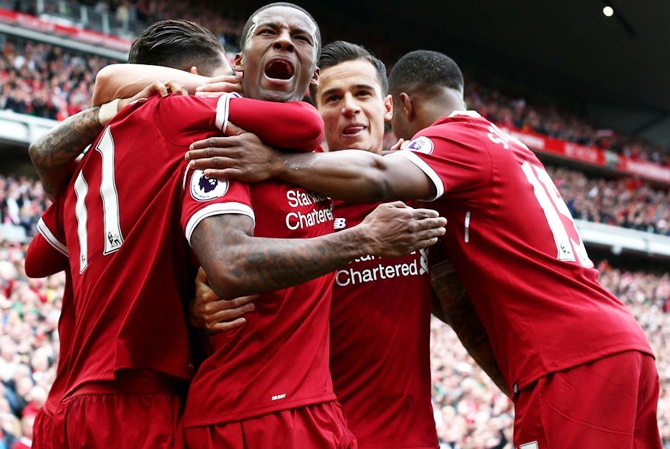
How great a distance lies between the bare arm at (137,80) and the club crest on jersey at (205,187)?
0.49 m

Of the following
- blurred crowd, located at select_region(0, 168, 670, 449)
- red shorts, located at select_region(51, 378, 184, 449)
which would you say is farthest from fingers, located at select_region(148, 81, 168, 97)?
blurred crowd, located at select_region(0, 168, 670, 449)

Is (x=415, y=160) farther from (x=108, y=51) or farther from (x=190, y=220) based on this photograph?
(x=108, y=51)

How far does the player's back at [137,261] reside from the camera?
2861 mm

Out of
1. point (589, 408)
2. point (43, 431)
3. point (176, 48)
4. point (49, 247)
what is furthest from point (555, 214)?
point (43, 431)

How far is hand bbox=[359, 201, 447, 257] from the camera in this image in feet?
9.48

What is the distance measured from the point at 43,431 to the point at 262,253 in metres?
1.06

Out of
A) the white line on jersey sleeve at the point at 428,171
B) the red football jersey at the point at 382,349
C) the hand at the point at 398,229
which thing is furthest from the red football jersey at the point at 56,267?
the white line on jersey sleeve at the point at 428,171

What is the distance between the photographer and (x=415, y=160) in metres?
3.46

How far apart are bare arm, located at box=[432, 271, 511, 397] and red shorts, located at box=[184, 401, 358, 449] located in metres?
1.43

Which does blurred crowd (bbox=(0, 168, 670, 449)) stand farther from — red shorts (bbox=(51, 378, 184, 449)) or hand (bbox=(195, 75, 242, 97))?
hand (bbox=(195, 75, 242, 97))

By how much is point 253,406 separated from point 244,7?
87.9ft

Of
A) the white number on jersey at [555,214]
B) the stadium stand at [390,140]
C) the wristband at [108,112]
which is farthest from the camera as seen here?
the stadium stand at [390,140]

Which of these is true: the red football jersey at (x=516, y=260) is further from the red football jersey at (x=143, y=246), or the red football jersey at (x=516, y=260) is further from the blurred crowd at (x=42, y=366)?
the blurred crowd at (x=42, y=366)

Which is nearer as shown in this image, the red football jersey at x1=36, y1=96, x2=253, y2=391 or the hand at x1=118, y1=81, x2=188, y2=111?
the red football jersey at x1=36, y1=96, x2=253, y2=391
